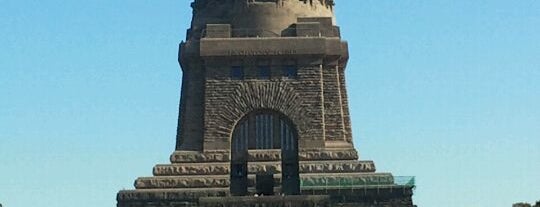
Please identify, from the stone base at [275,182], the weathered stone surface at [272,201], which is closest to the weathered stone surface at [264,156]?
the stone base at [275,182]

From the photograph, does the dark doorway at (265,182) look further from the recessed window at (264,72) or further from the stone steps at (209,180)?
the recessed window at (264,72)

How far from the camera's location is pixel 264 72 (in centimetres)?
4141

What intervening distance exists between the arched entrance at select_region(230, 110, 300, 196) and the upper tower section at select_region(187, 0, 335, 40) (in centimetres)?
470

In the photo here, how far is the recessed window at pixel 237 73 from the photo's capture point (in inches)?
1626

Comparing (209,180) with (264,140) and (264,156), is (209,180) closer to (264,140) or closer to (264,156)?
(264,156)

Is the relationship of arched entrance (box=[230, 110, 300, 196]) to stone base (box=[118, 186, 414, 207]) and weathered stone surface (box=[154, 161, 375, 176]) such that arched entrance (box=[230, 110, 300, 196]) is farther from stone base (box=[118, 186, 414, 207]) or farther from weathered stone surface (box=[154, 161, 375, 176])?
stone base (box=[118, 186, 414, 207])

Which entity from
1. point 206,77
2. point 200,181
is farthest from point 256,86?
point 200,181

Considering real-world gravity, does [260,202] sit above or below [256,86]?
below

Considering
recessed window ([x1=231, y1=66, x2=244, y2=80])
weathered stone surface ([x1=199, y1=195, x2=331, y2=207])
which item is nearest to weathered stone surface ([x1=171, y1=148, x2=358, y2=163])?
weathered stone surface ([x1=199, y1=195, x2=331, y2=207])

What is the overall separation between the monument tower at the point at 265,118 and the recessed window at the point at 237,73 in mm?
51

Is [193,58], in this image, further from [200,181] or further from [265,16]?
[200,181]

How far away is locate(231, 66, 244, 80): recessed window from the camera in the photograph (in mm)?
41312

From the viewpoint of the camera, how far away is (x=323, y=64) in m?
41.9

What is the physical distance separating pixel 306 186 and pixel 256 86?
249 inches
